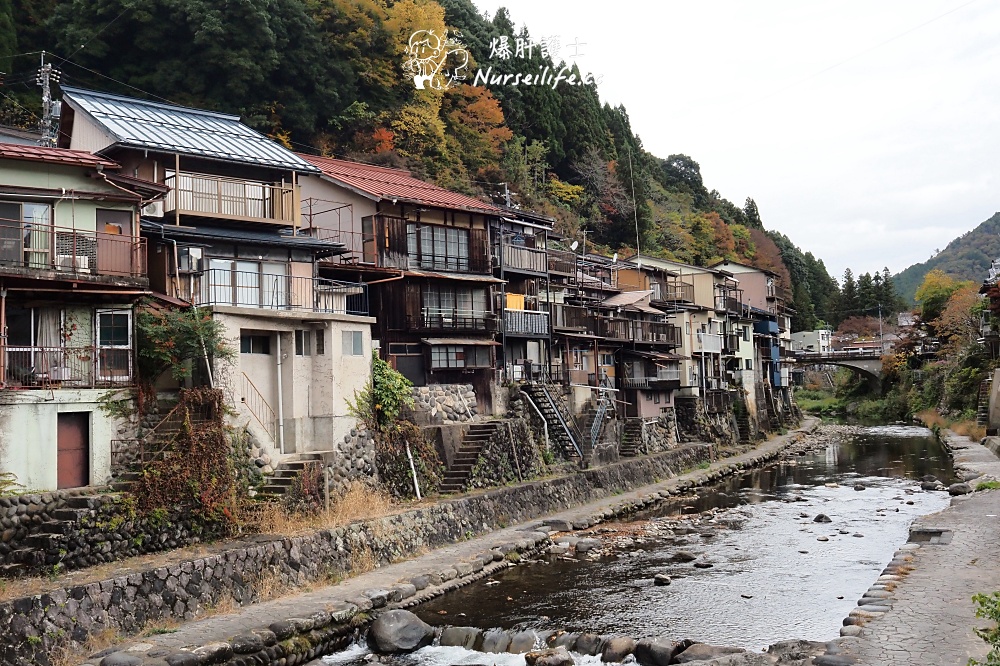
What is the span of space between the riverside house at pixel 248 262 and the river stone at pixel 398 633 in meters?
7.66

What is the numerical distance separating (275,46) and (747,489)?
115 ft

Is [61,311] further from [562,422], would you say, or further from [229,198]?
[562,422]

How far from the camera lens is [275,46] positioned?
49.7m

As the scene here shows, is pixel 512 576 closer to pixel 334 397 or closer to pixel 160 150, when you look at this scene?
pixel 334 397

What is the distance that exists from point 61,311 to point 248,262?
7.65 m

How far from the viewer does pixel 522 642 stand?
19.2 m

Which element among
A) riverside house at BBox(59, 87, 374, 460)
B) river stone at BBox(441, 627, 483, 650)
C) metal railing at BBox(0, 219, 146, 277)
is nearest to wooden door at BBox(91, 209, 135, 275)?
metal railing at BBox(0, 219, 146, 277)

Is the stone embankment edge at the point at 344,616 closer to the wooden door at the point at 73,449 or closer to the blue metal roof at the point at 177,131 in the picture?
the wooden door at the point at 73,449

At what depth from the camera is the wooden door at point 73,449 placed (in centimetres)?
2064

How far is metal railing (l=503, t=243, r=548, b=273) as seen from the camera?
39.8 metres

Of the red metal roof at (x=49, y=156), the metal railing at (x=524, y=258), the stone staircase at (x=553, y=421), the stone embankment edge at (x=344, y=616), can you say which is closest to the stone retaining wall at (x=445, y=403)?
the stone staircase at (x=553, y=421)

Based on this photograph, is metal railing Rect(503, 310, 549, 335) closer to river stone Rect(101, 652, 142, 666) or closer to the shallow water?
the shallow water

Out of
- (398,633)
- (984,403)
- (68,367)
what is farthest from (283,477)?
(984,403)

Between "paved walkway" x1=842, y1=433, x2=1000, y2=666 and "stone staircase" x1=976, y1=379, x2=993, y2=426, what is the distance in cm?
3060
